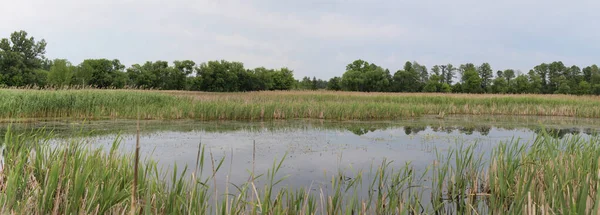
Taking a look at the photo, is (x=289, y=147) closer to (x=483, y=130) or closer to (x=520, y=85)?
(x=483, y=130)

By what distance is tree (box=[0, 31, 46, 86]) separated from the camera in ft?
124

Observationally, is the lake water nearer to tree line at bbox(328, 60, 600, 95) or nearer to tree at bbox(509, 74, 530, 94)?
tree line at bbox(328, 60, 600, 95)

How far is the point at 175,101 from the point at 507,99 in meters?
17.4

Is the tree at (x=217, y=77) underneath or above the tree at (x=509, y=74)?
underneath

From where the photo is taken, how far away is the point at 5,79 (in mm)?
35406

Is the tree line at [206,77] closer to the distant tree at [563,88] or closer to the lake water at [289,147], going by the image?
the distant tree at [563,88]

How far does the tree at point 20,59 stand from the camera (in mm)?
37744

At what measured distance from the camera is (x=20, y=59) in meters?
39.9

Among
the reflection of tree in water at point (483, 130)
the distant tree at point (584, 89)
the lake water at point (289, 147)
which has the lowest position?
the lake water at point (289, 147)

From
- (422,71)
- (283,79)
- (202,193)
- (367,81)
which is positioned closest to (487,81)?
(422,71)

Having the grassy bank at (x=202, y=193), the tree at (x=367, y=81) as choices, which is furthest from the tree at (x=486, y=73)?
the grassy bank at (x=202, y=193)

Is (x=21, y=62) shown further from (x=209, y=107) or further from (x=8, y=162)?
(x=8, y=162)

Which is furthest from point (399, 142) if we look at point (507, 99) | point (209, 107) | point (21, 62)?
point (21, 62)

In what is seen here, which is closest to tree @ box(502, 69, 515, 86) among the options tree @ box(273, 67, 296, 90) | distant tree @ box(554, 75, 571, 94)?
distant tree @ box(554, 75, 571, 94)
